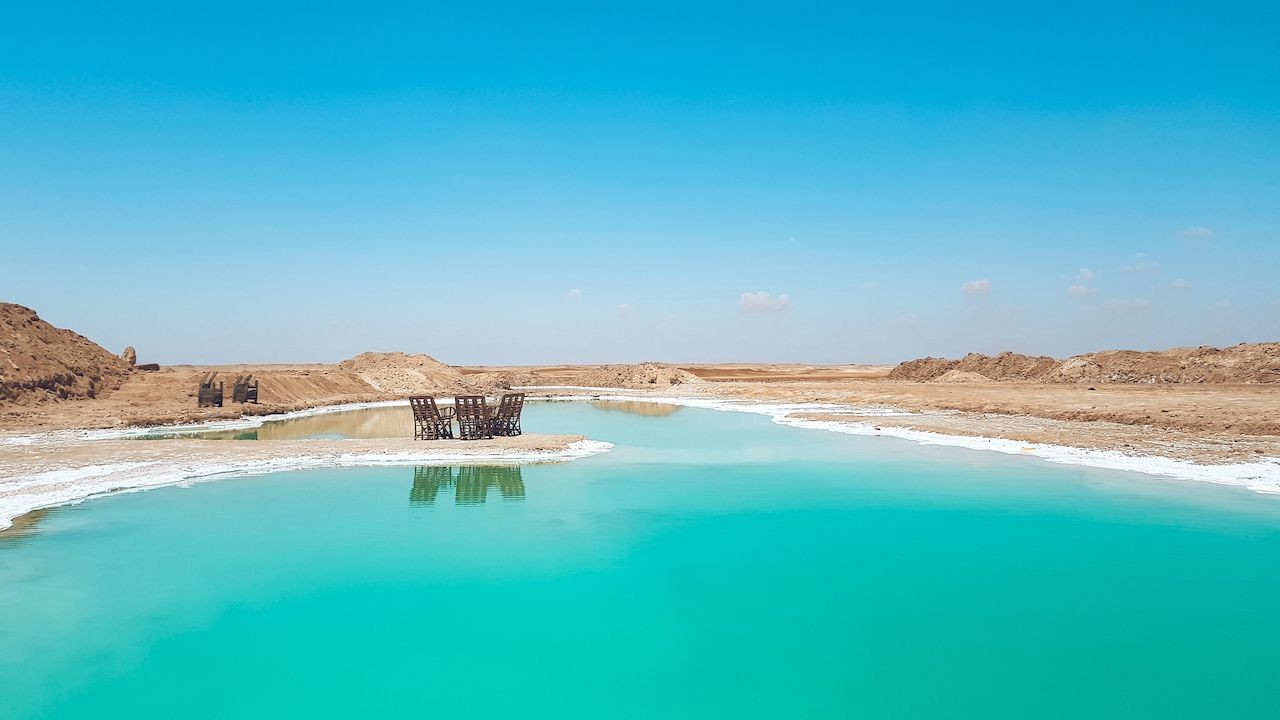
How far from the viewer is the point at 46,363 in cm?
3528

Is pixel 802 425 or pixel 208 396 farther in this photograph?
pixel 208 396

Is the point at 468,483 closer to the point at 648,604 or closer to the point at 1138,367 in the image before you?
the point at 648,604

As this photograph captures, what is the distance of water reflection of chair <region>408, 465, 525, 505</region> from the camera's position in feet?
51.5

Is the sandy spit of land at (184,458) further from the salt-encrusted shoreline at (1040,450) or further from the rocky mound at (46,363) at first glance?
the rocky mound at (46,363)

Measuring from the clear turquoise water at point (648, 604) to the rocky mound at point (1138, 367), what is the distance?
121 ft

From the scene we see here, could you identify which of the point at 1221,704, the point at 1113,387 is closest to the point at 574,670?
the point at 1221,704

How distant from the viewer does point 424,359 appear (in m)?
71.4

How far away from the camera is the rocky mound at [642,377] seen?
73750mm

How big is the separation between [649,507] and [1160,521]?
9.02m

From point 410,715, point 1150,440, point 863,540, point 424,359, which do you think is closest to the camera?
point 410,715

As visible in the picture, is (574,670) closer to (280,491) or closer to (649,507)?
Result: (649,507)

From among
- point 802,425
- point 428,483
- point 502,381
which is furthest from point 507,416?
point 502,381

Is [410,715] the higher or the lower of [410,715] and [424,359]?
the lower

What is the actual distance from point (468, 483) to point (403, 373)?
5102 centimetres
